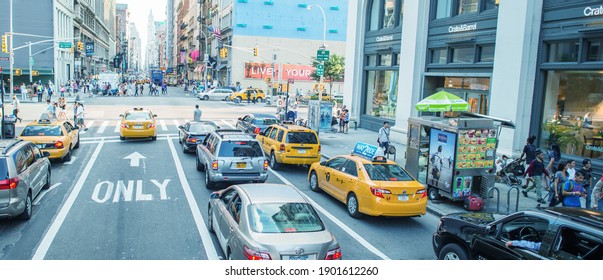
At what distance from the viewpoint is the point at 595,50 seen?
51.5ft

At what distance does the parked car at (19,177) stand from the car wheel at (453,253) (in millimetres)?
8378

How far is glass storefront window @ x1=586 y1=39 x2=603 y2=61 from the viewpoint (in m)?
15.5

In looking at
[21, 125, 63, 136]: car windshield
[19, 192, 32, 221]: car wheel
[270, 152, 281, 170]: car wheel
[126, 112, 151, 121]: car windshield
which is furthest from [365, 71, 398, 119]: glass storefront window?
[19, 192, 32, 221]: car wheel

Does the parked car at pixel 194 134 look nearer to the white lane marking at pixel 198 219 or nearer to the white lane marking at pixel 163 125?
the white lane marking at pixel 198 219

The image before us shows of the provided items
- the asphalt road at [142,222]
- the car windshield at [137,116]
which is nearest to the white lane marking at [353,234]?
the asphalt road at [142,222]

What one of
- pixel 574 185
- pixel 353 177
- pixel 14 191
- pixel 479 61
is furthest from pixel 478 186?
pixel 14 191

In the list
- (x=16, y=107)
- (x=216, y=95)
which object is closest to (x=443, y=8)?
(x=16, y=107)

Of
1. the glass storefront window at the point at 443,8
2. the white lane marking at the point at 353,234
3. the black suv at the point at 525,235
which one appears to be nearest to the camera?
the black suv at the point at 525,235

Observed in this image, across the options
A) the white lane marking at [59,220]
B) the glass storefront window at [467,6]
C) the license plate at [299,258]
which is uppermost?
the glass storefront window at [467,6]

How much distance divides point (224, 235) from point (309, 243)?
6.54ft

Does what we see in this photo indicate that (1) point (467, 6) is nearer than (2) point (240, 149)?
No

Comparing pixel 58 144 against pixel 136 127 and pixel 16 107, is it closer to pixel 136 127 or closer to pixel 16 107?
pixel 136 127

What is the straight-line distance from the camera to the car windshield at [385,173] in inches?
473

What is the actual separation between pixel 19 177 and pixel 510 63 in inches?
615
